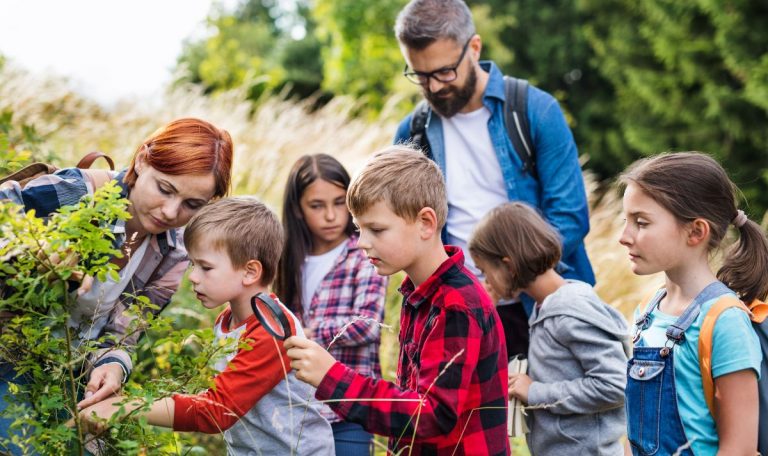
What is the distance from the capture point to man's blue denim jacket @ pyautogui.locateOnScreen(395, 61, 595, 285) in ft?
12.6

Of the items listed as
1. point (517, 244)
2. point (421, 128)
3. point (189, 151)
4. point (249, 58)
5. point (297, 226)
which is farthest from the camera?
point (249, 58)

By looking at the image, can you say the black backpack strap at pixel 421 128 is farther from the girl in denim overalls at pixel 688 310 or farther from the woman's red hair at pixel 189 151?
the girl in denim overalls at pixel 688 310

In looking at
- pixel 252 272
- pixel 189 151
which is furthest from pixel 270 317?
pixel 189 151

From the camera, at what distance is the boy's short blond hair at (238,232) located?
9.19 ft

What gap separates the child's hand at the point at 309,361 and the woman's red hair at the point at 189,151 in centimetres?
90

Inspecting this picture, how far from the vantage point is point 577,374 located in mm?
3250

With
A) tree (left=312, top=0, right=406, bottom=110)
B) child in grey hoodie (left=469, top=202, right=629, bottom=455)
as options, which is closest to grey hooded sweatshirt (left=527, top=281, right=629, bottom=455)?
child in grey hoodie (left=469, top=202, right=629, bottom=455)

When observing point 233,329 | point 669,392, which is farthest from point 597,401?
point 233,329

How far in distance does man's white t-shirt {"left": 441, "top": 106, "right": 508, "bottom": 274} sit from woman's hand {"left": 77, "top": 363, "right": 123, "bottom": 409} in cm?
183

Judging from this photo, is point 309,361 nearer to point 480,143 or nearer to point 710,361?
point 710,361

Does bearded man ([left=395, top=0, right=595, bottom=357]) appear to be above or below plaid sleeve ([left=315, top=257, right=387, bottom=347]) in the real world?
A: above

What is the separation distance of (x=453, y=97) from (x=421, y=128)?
31 centimetres

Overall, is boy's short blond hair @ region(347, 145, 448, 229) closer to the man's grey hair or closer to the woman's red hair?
the woman's red hair

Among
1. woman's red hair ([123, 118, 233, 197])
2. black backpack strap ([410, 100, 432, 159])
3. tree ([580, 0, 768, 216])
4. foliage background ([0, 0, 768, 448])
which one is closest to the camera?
woman's red hair ([123, 118, 233, 197])
